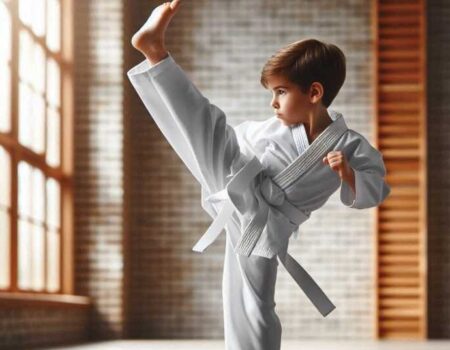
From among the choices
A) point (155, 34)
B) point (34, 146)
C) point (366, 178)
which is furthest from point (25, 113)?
point (155, 34)

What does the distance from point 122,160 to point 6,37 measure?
198cm

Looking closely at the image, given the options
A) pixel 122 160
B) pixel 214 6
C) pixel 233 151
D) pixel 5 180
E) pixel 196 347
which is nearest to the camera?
pixel 233 151

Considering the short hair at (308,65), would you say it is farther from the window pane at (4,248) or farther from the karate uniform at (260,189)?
the window pane at (4,248)

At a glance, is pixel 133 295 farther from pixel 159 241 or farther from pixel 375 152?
pixel 375 152

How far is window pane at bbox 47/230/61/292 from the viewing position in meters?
7.25

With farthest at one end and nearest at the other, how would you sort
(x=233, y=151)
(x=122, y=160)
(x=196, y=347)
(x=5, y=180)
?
1. (x=122, y=160)
2. (x=196, y=347)
3. (x=5, y=180)
4. (x=233, y=151)

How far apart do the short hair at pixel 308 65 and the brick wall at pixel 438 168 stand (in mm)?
5374

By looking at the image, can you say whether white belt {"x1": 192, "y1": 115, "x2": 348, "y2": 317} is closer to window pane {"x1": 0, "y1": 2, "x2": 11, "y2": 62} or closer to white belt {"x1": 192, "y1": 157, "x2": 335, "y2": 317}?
white belt {"x1": 192, "y1": 157, "x2": 335, "y2": 317}

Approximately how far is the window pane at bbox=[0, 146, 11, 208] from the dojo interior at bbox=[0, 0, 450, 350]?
1563 millimetres

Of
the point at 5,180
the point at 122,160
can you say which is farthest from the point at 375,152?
the point at 122,160

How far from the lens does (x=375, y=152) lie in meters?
3.01

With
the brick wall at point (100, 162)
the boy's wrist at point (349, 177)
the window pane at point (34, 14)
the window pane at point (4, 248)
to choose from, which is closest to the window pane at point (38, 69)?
the window pane at point (34, 14)

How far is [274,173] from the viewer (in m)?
2.96

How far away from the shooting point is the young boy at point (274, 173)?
2855 mm
